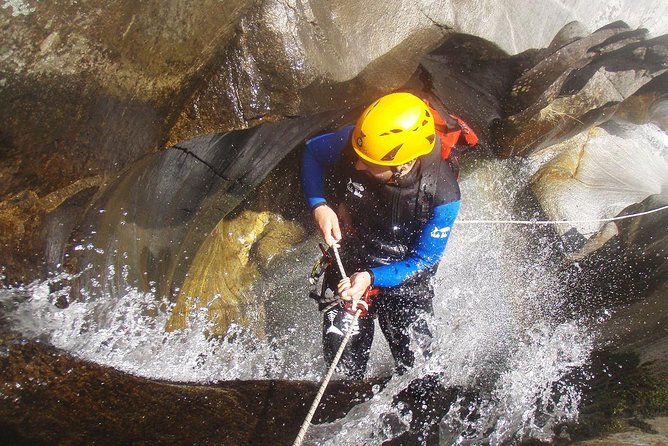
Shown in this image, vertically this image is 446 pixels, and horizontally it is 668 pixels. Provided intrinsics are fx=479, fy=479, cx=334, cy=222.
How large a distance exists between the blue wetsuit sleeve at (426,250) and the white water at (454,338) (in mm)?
978

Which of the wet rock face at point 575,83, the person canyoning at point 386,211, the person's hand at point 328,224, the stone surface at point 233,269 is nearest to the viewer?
the person canyoning at point 386,211

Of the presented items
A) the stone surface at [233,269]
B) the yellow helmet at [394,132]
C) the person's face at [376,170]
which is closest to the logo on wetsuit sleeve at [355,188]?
the person's face at [376,170]

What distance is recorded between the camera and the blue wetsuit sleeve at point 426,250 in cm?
336

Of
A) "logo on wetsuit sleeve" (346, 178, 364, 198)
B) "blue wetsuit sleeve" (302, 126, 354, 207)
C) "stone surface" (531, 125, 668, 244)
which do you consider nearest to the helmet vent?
"logo on wetsuit sleeve" (346, 178, 364, 198)

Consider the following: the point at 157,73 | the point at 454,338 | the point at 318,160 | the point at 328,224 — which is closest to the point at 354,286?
the point at 328,224

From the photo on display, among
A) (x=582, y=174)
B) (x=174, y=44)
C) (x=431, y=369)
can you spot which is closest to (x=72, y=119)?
(x=174, y=44)

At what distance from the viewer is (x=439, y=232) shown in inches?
133

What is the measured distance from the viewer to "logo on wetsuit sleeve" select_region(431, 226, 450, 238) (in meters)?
3.38

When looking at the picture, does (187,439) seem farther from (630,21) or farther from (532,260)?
(630,21)

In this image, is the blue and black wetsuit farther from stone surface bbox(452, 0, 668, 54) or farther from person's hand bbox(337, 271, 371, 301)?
stone surface bbox(452, 0, 668, 54)

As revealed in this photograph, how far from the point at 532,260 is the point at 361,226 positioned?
2.62m

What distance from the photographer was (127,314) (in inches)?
138

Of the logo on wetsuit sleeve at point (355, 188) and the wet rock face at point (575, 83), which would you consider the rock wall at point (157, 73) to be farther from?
the wet rock face at point (575, 83)

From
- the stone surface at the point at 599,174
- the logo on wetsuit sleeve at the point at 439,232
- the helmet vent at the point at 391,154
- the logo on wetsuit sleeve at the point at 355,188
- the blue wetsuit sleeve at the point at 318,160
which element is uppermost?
the helmet vent at the point at 391,154
